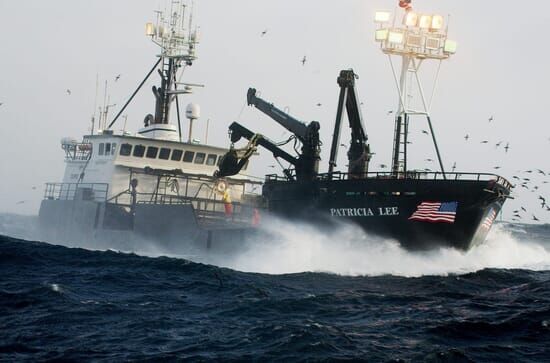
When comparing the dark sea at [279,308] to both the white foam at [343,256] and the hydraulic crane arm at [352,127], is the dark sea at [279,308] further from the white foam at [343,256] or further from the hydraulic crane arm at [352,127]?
the hydraulic crane arm at [352,127]

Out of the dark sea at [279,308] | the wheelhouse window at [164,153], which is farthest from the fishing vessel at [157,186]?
the dark sea at [279,308]

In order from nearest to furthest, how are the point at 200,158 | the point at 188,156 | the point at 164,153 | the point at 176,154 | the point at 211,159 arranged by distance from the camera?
the point at 164,153, the point at 176,154, the point at 188,156, the point at 200,158, the point at 211,159

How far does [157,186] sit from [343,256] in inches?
676

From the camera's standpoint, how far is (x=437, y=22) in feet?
124

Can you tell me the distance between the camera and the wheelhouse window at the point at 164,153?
153ft

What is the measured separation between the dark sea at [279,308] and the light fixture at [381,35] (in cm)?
1153

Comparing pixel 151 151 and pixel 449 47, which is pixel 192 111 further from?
pixel 449 47

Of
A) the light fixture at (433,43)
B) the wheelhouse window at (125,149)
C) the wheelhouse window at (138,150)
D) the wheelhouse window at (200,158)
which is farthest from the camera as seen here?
the wheelhouse window at (200,158)

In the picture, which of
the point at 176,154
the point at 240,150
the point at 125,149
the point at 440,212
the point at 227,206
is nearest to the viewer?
the point at 440,212

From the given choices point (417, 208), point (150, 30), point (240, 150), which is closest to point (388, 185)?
point (417, 208)

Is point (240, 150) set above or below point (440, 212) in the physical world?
above

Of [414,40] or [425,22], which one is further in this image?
[414,40]

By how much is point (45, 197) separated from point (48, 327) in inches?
1605

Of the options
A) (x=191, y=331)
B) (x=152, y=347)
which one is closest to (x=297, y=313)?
(x=191, y=331)
